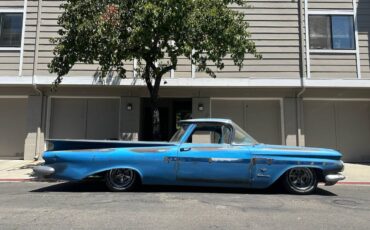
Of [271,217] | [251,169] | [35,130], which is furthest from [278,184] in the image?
[35,130]

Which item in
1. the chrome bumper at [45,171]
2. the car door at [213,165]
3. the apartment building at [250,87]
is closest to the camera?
the car door at [213,165]

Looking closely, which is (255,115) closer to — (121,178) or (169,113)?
(169,113)

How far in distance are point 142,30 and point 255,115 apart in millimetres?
7161

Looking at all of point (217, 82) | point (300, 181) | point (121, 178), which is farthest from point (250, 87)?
point (121, 178)

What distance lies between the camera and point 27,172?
12.0m

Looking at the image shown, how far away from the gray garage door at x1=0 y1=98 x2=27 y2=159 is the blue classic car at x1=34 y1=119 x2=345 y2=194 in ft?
26.8

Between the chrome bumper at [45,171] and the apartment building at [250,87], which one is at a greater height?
the apartment building at [250,87]

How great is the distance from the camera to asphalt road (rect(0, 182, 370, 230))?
18.9ft

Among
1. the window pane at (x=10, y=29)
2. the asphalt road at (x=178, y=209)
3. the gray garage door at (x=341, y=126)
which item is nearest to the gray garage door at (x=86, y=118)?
the window pane at (x=10, y=29)

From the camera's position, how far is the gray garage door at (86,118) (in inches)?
616

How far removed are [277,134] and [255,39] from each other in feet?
12.5

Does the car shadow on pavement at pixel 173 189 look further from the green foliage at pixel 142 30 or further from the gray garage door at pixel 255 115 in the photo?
the gray garage door at pixel 255 115

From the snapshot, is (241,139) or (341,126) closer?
(241,139)

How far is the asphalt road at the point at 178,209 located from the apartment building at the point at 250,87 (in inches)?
253
